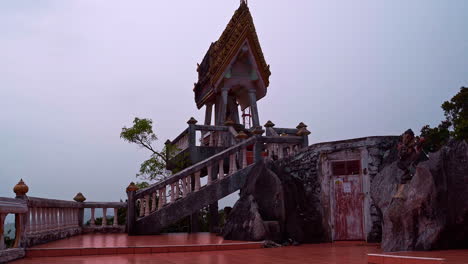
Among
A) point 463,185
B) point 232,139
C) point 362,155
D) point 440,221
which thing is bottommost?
point 440,221

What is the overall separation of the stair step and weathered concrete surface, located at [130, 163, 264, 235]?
306 centimetres

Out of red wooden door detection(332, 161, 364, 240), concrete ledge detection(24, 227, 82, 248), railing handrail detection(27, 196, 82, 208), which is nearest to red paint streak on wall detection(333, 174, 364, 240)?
red wooden door detection(332, 161, 364, 240)

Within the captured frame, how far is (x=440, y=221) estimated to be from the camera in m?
7.34

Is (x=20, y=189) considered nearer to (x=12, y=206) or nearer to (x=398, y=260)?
(x=12, y=206)

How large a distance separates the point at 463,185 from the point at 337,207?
3729mm

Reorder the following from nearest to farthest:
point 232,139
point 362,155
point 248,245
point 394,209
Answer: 1. point 394,209
2. point 248,245
3. point 362,155
4. point 232,139

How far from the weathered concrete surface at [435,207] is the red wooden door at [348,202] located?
8.98 feet

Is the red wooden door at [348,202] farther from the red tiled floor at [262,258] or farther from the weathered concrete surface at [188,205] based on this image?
the weathered concrete surface at [188,205]

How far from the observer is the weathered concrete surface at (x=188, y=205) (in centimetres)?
1255

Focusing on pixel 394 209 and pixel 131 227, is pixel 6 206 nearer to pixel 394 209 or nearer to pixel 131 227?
pixel 131 227

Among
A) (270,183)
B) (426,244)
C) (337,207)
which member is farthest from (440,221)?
(270,183)

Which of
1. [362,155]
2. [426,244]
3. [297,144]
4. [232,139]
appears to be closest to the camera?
[426,244]

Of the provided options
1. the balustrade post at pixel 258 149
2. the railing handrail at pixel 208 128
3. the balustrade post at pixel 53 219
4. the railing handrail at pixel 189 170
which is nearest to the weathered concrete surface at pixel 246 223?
the railing handrail at pixel 189 170

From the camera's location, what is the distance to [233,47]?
18156mm
